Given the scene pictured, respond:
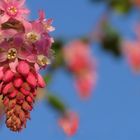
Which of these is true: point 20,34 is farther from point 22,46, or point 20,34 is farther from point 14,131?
point 14,131

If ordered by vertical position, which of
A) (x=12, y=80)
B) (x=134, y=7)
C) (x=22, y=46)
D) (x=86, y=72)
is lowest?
(x=12, y=80)

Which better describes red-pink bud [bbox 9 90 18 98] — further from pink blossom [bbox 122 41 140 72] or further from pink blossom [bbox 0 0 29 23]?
pink blossom [bbox 122 41 140 72]

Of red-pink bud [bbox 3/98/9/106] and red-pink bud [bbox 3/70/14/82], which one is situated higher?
red-pink bud [bbox 3/70/14/82]

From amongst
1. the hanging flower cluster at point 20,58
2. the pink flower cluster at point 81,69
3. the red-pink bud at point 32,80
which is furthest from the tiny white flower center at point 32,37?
the pink flower cluster at point 81,69

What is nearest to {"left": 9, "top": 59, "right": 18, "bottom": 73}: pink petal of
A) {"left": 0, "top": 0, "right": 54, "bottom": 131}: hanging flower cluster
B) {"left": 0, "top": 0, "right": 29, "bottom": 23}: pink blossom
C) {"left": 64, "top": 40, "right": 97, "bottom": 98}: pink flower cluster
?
{"left": 0, "top": 0, "right": 54, "bottom": 131}: hanging flower cluster

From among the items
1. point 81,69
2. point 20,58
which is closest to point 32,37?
point 20,58

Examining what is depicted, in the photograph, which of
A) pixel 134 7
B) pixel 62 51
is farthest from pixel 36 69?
pixel 134 7

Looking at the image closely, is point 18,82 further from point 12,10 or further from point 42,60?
point 12,10

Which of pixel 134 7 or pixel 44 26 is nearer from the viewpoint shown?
pixel 44 26
